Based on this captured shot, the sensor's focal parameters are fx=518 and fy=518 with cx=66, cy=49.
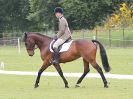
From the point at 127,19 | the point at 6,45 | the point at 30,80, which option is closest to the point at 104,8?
the point at 127,19

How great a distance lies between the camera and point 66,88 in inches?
738

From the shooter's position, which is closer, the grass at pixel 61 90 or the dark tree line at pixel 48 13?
the grass at pixel 61 90

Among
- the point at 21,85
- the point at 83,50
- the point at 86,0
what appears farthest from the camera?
the point at 86,0

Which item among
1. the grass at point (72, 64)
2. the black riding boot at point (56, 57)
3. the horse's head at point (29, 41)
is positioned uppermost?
the horse's head at point (29, 41)

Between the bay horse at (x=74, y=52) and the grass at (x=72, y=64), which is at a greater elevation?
the bay horse at (x=74, y=52)

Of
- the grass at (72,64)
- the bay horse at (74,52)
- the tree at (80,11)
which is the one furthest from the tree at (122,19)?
the bay horse at (74,52)

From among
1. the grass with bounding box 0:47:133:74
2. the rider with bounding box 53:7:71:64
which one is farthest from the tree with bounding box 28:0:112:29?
the rider with bounding box 53:7:71:64

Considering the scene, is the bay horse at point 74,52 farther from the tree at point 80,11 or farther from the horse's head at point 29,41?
the tree at point 80,11

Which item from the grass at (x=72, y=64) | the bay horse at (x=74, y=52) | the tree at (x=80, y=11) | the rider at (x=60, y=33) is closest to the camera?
the bay horse at (x=74, y=52)

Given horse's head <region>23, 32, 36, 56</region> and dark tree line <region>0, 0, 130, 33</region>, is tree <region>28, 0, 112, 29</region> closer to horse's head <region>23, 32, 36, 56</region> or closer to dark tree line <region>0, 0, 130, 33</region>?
dark tree line <region>0, 0, 130, 33</region>

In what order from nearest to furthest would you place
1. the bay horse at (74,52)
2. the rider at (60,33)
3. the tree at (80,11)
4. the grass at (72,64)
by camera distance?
the bay horse at (74,52) → the rider at (60,33) → the grass at (72,64) → the tree at (80,11)

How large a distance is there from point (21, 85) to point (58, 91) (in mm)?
3103

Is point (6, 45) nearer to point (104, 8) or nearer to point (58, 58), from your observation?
point (104, 8)

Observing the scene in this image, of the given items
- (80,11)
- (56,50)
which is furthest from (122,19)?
(56,50)
